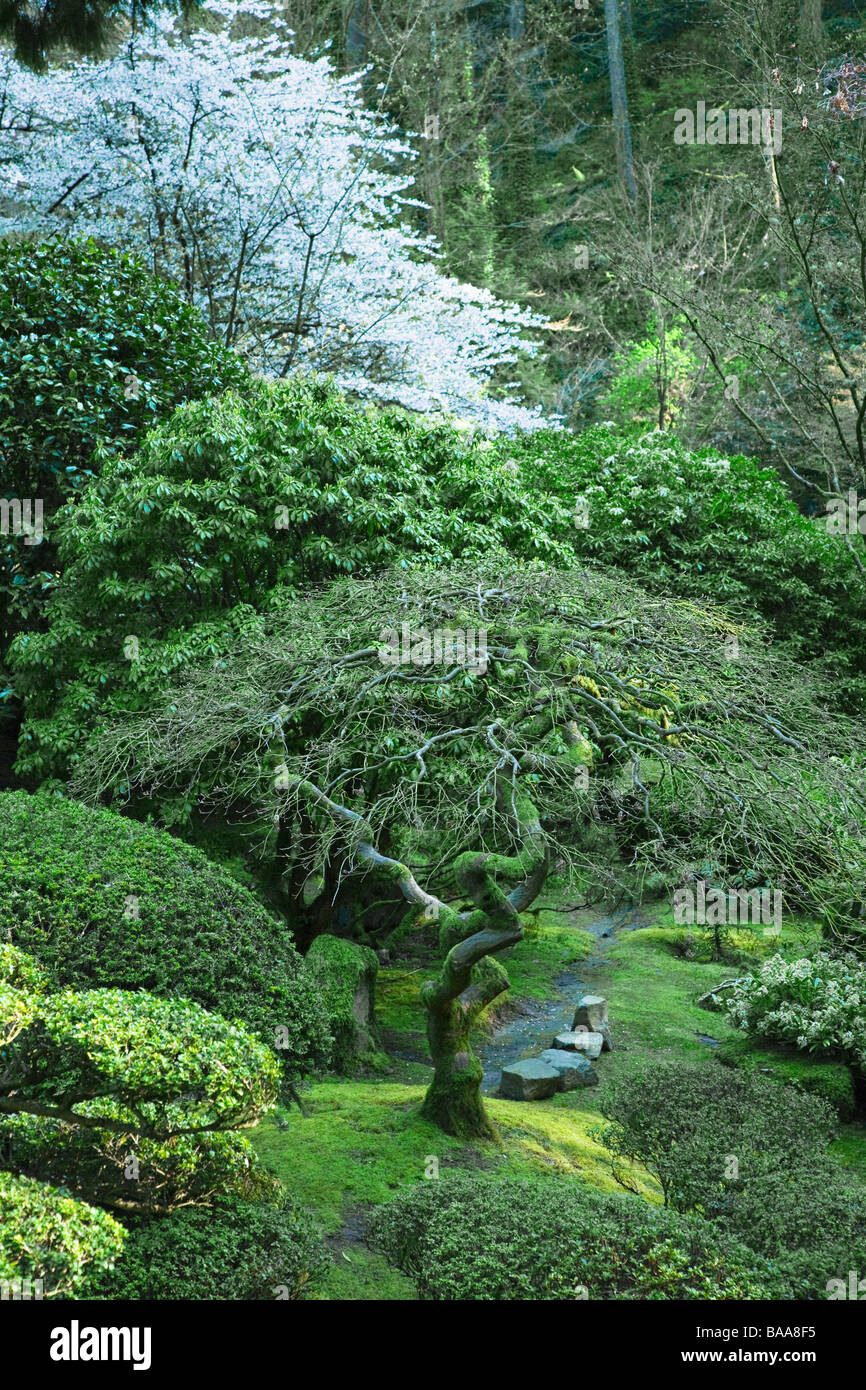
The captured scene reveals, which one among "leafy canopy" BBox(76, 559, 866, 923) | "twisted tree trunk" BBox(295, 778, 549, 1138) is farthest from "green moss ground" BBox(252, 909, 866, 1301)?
"leafy canopy" BBox(76, 559, 866, 923)

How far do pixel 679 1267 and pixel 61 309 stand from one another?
9.51 m

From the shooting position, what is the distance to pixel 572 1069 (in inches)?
324

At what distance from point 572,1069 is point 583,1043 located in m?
0.55

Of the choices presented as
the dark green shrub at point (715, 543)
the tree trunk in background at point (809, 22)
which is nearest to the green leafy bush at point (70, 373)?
the dark green shrub at point (715, 543)

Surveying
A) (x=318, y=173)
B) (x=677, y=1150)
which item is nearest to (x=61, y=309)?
(x=318, y=173)

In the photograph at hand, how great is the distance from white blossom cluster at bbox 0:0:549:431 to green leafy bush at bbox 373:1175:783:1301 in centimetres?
1303

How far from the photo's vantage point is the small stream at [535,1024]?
8.92 m

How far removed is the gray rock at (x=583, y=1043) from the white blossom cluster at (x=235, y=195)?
403 inches

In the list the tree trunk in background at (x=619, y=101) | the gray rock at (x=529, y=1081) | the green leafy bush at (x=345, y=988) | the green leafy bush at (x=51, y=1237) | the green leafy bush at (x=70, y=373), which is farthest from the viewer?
the tree trunk in background at (x=619, y=101)

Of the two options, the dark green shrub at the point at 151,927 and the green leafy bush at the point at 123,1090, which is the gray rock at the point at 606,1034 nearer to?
the dark green shrub at the point at 151,927

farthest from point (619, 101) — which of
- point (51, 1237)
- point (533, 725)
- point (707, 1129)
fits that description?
point (51, 1237)

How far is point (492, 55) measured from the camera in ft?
106

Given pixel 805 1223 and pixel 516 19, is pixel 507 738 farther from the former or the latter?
pixel 516 19
